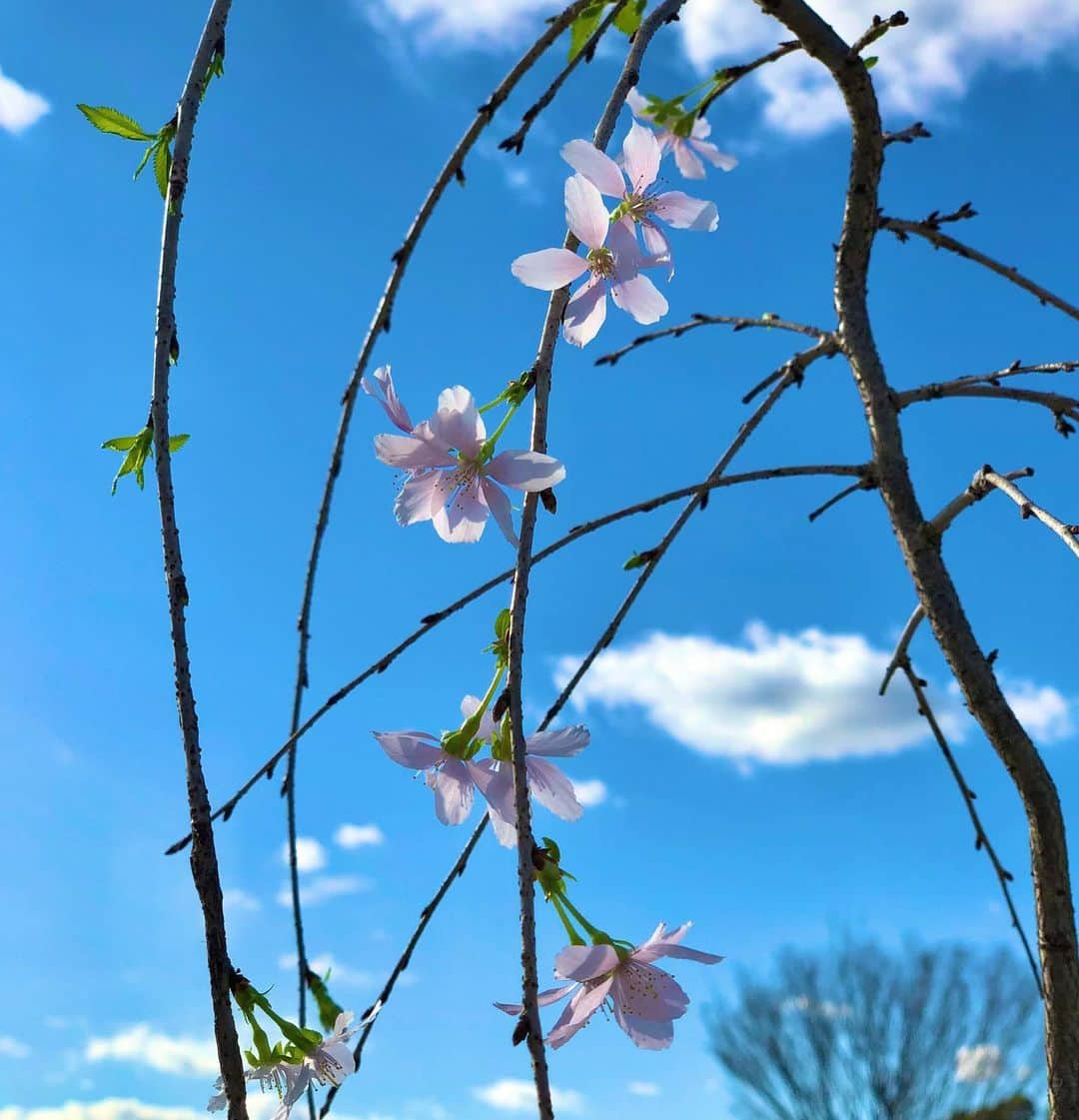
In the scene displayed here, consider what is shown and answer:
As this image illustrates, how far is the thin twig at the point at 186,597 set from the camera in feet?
1.60

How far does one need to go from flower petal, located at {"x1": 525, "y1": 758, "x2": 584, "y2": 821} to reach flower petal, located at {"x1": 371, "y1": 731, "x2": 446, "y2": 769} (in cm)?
5

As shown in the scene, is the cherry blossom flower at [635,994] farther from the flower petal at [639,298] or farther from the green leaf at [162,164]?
the green leaf at [162,164]

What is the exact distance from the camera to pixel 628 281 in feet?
2.19

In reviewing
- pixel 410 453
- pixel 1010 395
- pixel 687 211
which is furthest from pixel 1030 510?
pixel 410 453

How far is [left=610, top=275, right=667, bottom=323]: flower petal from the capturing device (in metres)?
0.67

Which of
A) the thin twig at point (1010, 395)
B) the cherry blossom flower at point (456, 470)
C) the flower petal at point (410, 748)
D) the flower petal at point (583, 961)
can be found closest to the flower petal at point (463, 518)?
the cherry blossom flower at point (456, 470)

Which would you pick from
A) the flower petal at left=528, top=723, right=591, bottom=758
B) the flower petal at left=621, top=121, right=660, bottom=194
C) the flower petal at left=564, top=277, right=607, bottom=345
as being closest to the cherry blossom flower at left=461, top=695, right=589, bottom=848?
the flower petal at left=528, top=723, right=591, bottom=758

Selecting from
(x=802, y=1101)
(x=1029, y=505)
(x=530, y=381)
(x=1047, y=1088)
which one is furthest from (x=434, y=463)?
(x=802, y=1101)

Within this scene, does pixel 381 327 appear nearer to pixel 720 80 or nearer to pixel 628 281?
pixel 628 281

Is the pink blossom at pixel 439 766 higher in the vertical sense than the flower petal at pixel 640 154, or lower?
lower

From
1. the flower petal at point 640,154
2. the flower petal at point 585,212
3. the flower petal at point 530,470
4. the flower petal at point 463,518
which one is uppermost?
the flower petal at point 640,154

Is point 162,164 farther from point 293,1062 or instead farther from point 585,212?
point 293,1062

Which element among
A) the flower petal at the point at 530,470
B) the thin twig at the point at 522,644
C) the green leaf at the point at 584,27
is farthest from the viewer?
the green leaf at the point at 584,27

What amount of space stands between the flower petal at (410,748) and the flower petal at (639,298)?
281 mm
